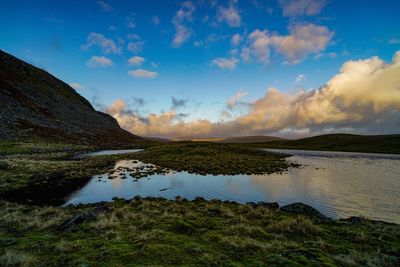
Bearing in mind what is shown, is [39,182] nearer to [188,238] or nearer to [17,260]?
[17,260]

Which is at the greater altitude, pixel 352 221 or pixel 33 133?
pixel 33 133

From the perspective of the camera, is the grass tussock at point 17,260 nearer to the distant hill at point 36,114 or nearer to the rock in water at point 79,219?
the rock in water at point 79,219

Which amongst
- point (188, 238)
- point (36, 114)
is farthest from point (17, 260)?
point (36, 114)

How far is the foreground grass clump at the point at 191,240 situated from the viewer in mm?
12414

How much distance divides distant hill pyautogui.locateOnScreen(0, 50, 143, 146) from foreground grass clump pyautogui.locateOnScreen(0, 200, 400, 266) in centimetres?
10753

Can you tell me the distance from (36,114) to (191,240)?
527ft

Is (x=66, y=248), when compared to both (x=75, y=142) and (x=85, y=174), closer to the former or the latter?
(x=85, y=174)

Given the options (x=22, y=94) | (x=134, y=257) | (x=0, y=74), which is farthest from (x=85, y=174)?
(x=0, y=74)

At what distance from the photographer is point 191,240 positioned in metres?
15.6

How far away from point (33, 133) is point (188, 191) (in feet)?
377

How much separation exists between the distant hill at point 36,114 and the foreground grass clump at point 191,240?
107532 millimetres

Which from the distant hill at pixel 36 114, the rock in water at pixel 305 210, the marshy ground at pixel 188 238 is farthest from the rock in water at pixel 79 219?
the distant hill at pixel 36 114

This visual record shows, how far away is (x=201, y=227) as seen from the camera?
61.6ft

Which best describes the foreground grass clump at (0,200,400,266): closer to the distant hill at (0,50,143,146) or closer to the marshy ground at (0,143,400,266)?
the marshy ground at (0,143,400,266)
